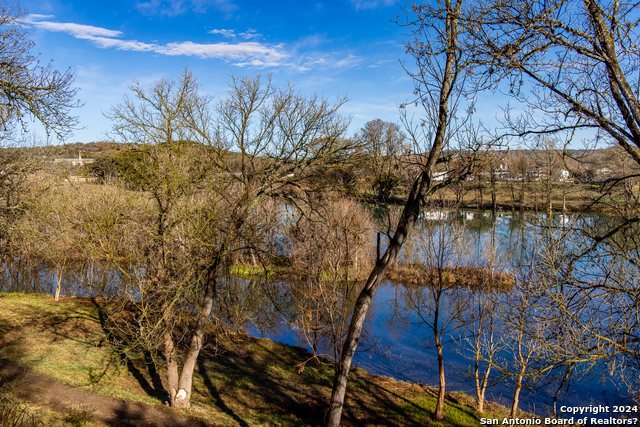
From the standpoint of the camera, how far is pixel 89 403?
7855mm

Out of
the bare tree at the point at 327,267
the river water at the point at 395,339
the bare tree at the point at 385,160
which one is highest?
the bare tree at the point at 385,160

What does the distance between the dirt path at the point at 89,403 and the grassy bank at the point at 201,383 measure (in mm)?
41

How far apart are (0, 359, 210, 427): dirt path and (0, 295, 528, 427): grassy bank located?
0.13 feet

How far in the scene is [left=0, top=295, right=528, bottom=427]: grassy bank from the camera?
8590mm

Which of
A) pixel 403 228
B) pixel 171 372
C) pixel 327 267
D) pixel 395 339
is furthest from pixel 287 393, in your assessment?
pixel 403 228

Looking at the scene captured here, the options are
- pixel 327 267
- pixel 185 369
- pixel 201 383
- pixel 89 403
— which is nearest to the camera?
pixel 89 403

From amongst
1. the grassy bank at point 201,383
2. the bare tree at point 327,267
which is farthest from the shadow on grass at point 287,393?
the bare tree at point 327,267

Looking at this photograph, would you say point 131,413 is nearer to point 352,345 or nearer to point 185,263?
point 185,263

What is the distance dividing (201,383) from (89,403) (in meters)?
3.98

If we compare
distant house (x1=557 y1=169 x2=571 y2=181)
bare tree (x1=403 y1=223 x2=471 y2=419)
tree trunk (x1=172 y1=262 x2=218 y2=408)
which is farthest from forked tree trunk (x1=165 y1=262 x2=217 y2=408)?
distant house (x1=557 y1=169 x2=571 y2=181)

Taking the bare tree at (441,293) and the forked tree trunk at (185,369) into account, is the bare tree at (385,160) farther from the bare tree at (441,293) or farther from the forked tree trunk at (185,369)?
the forked tree trunk at (185,369)

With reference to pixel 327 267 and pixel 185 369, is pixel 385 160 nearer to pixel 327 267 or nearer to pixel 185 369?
pixel 185 369

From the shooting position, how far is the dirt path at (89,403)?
741cm

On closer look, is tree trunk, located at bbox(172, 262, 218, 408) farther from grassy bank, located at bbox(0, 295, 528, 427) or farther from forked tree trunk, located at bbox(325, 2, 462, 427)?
forked tree trunk, located at bbox(325, 2, 462, 427)
